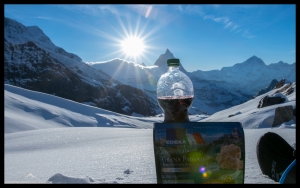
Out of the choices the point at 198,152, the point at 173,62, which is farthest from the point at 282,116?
the point at 198,152

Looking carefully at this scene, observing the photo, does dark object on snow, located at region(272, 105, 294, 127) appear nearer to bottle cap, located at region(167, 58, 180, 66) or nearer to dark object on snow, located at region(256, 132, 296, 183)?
dark object on snow, located at region(256, 132, 296, 183)

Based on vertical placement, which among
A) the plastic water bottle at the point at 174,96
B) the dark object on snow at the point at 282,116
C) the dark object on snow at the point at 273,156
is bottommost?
the dark object on snow at the point at 273,156

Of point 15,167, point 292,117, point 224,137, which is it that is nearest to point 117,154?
point 15,167

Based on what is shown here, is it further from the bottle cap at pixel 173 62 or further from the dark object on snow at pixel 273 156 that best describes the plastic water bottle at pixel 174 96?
the dark object on snow at pixel 273 156

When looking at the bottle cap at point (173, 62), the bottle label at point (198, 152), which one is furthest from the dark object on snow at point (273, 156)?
the bottle cap at point (173, 62)

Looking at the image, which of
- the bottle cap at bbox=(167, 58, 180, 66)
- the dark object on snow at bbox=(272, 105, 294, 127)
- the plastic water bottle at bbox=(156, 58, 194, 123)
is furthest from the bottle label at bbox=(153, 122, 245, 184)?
the dark object on snow at bbox=(272, 105, 294, 127)
